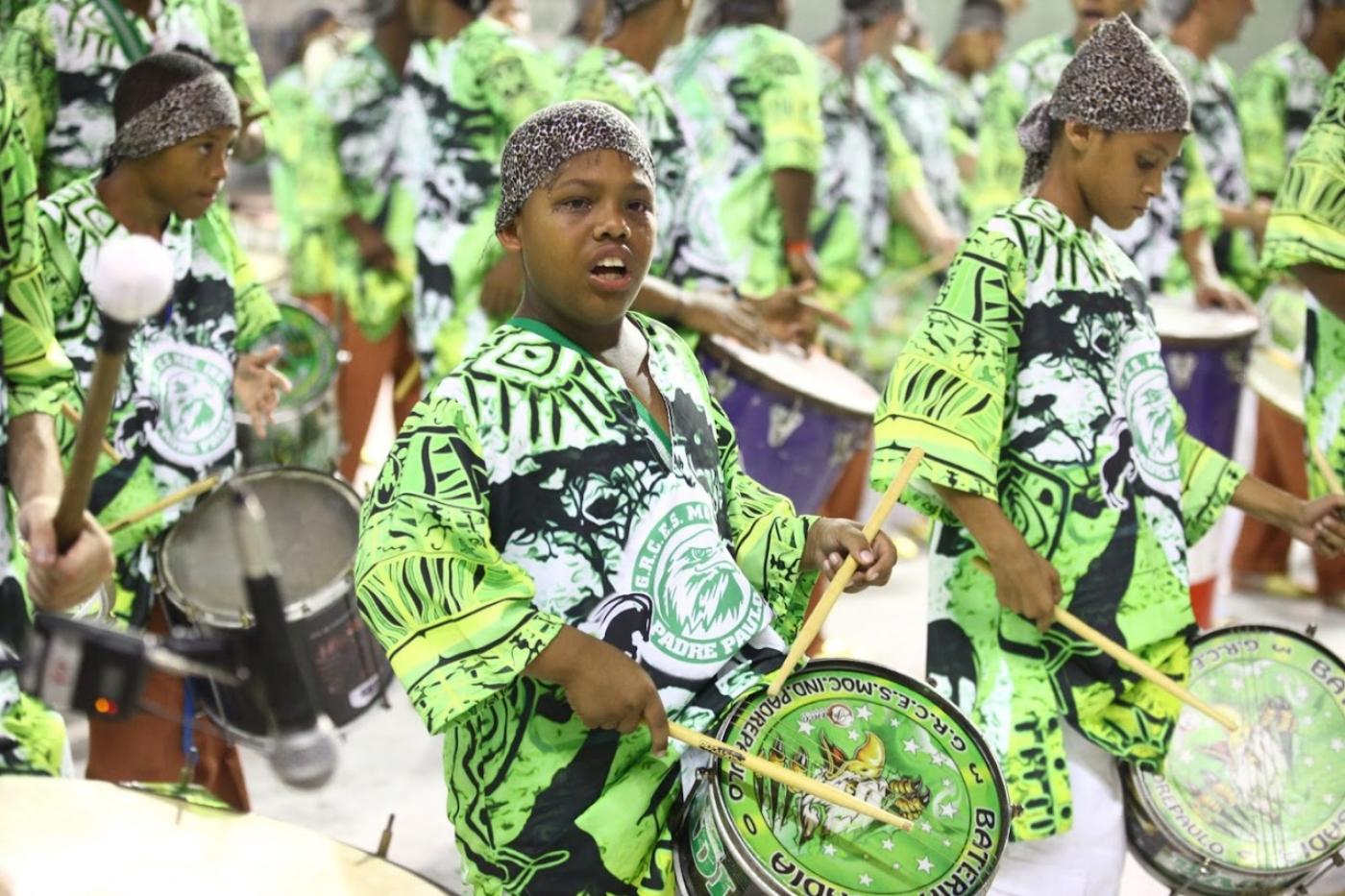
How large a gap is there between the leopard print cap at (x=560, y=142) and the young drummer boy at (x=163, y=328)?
1108 millimetres

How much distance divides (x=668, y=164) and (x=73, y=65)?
1345mm

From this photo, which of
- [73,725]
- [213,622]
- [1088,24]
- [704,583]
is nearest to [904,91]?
[1088,24]

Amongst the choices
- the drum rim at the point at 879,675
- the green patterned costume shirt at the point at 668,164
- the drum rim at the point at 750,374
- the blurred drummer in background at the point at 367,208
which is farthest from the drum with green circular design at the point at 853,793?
the blurred drummer in background at the point at 367,208

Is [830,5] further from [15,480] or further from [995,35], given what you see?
[15,480]

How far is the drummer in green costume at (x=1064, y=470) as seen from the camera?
2.84 metres

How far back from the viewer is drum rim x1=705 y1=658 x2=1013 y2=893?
2.13 metres

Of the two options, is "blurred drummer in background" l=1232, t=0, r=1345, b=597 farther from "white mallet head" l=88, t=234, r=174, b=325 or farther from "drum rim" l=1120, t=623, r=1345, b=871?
"white mallet head" l=88, t=234, r=174, b=325

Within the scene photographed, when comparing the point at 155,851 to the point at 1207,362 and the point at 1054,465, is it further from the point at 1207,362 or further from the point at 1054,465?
the point at 1207,362

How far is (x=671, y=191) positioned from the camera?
416 centimetres

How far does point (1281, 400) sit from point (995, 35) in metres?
3.99

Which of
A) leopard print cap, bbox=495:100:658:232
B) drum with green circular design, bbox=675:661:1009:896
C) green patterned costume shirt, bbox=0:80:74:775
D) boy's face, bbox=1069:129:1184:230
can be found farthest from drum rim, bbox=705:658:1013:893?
boy's face, bbox=1069:129:1184:230

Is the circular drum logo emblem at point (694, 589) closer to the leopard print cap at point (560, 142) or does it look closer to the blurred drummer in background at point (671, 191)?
the leopard print cap at point (560, 142)

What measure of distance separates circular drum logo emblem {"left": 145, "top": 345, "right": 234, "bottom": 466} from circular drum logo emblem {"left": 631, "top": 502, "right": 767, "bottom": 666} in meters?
1.52

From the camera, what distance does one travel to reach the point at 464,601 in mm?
2158
